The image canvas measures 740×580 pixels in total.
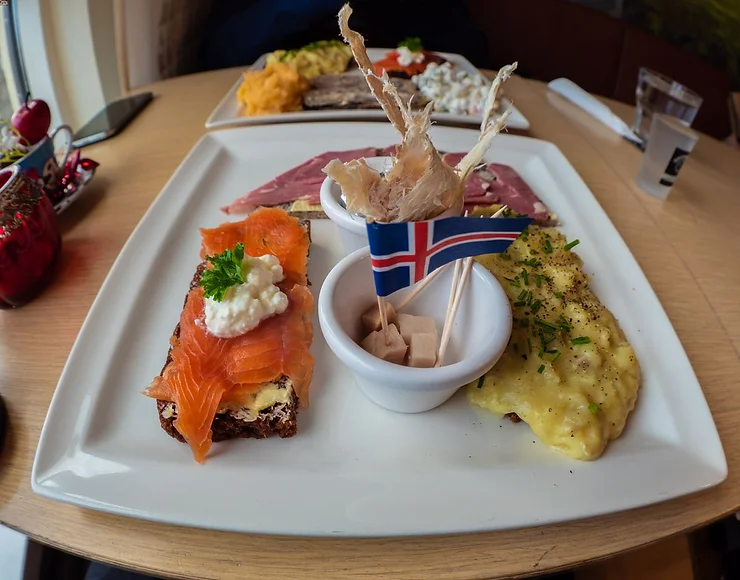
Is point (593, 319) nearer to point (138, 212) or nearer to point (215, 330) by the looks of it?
point (215, 330)

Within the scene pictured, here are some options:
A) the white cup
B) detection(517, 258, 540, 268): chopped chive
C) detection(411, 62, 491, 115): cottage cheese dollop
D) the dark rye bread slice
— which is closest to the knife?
the white cup

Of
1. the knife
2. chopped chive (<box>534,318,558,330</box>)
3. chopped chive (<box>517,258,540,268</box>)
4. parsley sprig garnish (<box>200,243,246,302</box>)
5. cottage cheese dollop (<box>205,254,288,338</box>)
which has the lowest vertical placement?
chopped chive (<box>534,318,558,330</box>)

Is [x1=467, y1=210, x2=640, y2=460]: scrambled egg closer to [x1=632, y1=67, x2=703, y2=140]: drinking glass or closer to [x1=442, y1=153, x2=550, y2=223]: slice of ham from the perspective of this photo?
[x1=442, y1=153, x2=550, y2=223]: slice of ham

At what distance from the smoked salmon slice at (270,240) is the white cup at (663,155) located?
1.24 m

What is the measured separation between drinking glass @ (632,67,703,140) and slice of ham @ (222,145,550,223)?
0.77 meters

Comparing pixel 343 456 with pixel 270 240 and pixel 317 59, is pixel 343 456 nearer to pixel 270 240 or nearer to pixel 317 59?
pixel 270 240

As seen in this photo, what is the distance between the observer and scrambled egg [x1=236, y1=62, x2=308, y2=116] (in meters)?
1.99

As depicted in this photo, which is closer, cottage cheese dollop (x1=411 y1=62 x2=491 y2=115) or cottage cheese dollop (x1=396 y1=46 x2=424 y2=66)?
cottage cheese dollop (x1=411 y1=62 x2=491 y2=115)

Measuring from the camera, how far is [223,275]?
1033 mm

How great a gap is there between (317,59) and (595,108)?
121 centimetres

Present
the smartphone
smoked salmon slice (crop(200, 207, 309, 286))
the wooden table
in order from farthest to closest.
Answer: the smartphone
smoked salmon slice (crop(200, 207, 309, 286))
the wooden table

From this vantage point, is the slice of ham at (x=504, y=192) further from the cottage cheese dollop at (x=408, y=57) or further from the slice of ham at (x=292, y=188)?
the cottage cheese dollop at (x=408, y=57)

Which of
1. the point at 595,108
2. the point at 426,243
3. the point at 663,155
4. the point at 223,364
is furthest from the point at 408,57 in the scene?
the point at 223,364

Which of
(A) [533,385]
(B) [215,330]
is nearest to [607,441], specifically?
(A) [533,385]
